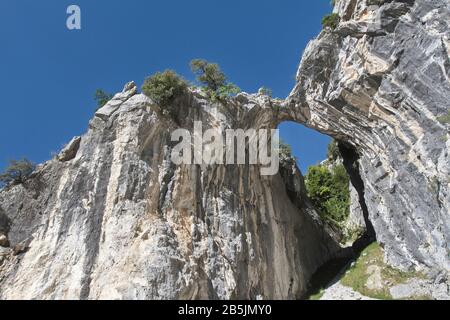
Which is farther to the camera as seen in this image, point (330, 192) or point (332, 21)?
point (330, 192)

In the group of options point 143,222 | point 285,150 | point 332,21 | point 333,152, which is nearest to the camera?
point 143,222

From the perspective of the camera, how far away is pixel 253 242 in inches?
839

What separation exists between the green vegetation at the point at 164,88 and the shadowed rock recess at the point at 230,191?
0.75 m

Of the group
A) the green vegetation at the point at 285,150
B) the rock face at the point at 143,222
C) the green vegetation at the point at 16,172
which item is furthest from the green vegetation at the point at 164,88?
the green vegetation at the point at 285,150

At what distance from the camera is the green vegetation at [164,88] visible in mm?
22938

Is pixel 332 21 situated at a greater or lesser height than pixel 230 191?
greater

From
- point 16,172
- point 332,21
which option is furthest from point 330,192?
point 16,172

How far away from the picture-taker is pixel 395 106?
67.6 feet

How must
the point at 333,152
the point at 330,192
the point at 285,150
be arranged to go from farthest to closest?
1. the point at 333,152
2. the point at 330,192
3. the point at 285,150

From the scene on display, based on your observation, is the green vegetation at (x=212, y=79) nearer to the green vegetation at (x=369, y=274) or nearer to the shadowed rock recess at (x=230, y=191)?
the shadowed rock recess at (x=230, y=191)

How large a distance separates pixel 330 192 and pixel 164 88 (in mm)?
22406

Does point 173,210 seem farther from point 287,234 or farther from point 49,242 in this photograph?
point 287,234

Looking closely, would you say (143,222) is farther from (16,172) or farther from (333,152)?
(333,152)
